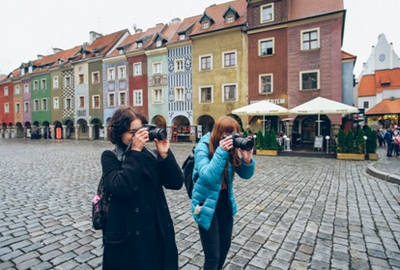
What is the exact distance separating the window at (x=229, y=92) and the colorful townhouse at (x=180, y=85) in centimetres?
353

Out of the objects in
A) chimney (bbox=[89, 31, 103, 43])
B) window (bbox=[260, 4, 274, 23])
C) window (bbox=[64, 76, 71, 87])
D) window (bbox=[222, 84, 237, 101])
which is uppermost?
chimney (bbox=[89, 31, 103, 43])

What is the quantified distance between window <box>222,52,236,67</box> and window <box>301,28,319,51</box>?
5532 millimetres

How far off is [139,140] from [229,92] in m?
20.7

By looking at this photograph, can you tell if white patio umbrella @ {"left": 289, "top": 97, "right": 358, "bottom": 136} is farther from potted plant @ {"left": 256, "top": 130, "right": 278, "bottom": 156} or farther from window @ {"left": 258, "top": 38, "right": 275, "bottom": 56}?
window @ {"left": 258, "top": 38, "right": 275, "bottom": 56}

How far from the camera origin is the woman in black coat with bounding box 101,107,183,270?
1.66m

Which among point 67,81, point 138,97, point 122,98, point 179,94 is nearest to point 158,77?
point 179,94

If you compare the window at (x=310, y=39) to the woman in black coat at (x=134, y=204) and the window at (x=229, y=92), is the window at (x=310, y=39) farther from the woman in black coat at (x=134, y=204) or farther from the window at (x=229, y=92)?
the woman in black coat at (x=134, y=204)

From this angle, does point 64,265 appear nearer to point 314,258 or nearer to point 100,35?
point 314,258

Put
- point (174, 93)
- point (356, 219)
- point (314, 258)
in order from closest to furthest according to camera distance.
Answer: point (314, 258) → point (356, 219) → point (174, 93)

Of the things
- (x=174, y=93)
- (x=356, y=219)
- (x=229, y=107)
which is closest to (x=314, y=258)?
(x=356, y=219)

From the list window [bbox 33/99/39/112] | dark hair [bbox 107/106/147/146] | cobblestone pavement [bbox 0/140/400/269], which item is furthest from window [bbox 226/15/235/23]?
window [bbox 33/99/39/112]

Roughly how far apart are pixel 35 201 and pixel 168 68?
70.2ft

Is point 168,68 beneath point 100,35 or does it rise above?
beneath

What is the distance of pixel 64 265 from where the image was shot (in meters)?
2.89
